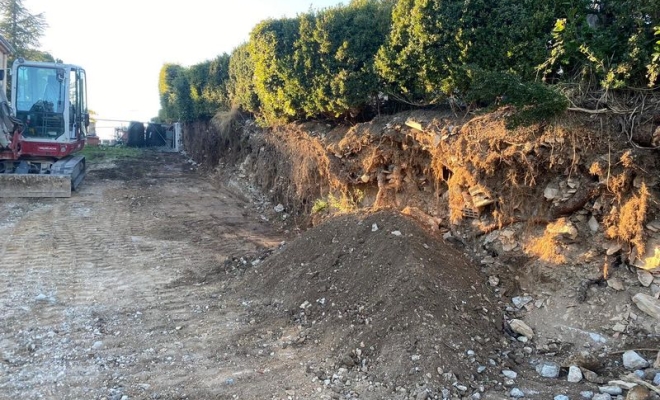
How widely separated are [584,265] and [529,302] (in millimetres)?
703

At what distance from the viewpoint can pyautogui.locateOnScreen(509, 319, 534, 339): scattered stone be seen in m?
4.78

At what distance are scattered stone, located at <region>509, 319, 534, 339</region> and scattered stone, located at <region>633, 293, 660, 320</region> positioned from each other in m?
1.02

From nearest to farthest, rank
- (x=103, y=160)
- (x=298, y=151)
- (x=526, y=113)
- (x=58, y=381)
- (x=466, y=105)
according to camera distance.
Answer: (x=58, y=381) → (x=526, y=113) → (x=466, y=105) → (x=298, y=151) → (x=103, y=160)

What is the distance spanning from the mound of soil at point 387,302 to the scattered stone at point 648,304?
1.32m

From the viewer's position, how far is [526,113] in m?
5.12

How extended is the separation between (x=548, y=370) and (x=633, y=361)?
0.71 metres

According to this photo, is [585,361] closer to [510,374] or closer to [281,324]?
[510,374]

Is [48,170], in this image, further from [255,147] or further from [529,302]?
[529,302]

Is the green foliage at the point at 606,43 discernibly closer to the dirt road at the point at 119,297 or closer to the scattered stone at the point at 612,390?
the scattered stone at the point at 612,390

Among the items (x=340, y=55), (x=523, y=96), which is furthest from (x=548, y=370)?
(x=340, y=55)

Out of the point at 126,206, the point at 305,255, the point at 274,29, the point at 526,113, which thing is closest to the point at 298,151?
the point at 274,29

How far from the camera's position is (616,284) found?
4742mm

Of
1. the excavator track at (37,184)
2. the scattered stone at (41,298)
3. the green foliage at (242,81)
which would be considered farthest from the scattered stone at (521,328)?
the excavator track at (37,184)

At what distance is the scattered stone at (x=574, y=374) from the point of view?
13.0 feet
